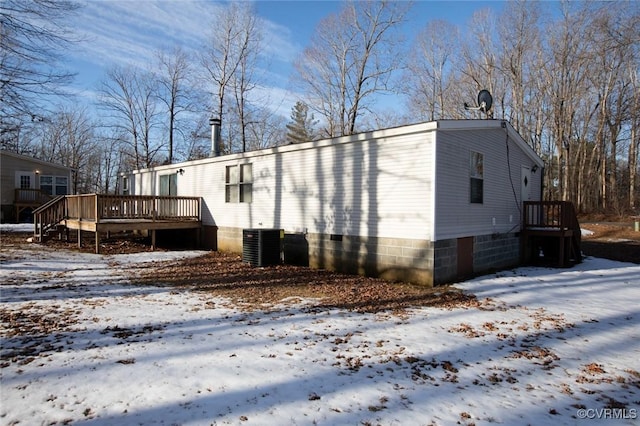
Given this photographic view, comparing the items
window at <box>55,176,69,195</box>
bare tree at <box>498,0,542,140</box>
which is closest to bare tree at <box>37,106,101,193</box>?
window at <box>55,176,69,195</box>

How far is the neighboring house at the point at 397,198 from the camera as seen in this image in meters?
8.09

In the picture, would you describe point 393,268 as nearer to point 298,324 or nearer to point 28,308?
point 298,324

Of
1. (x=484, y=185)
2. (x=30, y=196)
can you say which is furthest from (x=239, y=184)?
(x=30, y=196)

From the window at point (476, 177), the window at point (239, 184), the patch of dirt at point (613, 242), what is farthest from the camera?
the patch of dirt at point (613, 242)

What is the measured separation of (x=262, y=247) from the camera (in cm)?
998

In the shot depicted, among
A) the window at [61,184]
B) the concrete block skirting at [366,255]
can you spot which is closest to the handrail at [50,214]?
the concrete block skirting at [366,255]

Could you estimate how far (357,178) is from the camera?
926 centimetres

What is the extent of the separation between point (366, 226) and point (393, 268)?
3.97 feet

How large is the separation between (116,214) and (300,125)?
79.3 ft

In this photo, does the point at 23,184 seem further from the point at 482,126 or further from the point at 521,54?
the point at 521,54

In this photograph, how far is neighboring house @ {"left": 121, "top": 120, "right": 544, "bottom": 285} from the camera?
26.6 ft

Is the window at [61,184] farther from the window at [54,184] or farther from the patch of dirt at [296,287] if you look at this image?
the patch of dirt at [296,287]

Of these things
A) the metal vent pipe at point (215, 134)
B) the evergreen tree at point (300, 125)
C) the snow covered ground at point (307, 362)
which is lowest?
the snow covered ground at point (307, 362)

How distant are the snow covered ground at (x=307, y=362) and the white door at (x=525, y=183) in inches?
219
